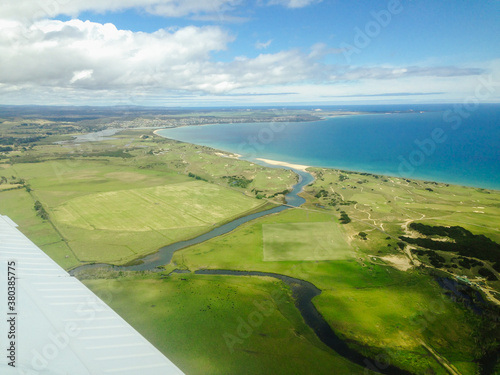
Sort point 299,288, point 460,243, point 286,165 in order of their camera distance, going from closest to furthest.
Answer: point 299,288 → point 460,243 → point 286,165

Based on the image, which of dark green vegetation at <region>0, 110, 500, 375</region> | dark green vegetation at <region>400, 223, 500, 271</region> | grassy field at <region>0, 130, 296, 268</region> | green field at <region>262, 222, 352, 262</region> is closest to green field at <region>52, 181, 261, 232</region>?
grassy field at <region>0, 130, 296, 268</region>

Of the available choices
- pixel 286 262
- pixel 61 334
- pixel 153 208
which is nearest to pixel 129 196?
pixel 153 208

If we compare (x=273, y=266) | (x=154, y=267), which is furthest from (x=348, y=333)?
(x=154, y=267)

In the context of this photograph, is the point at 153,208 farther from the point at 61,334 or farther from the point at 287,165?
the point at 287,165

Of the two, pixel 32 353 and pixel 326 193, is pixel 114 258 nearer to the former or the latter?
pixel 32 353

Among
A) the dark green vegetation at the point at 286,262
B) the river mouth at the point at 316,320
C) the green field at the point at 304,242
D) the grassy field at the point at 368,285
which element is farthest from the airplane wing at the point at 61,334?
the green field at the point at 304,242

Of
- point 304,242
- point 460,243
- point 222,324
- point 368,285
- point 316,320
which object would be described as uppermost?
point 460,243

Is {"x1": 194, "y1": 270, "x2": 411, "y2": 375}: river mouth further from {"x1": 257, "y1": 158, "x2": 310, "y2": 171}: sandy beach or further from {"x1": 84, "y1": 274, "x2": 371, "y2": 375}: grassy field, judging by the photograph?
{"x1": 257, "y1": 158, "x2": 310, "y2": 171}: sandy beach

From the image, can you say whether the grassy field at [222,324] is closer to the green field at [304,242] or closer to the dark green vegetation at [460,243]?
the green field at [304,242]
